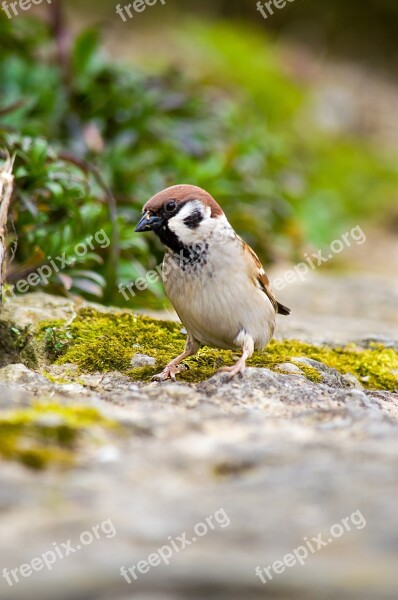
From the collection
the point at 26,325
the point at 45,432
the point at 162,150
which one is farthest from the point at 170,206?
the point at 162,150

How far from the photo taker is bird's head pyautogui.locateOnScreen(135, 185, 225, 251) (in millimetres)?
3609

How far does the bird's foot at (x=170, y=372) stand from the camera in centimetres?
350

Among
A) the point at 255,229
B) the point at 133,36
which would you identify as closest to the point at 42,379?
the point at 255,229

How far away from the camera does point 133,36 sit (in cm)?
1902

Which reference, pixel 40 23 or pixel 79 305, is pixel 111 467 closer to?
pixel 79 305

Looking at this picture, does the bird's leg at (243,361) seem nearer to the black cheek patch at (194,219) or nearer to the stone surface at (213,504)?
the stone surface at (213,504)

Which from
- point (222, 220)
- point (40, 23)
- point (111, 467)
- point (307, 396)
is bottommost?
point (307, 396)

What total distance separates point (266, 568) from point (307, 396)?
140 centimetres

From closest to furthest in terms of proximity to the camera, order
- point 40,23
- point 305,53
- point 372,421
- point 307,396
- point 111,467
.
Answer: point 111,467 < point 372,421 < point 307,396 < point 40,23 < point 305,53

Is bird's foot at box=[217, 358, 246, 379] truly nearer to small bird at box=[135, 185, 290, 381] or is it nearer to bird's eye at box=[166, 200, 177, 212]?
small bird at box=[135, 185, 290, 381]

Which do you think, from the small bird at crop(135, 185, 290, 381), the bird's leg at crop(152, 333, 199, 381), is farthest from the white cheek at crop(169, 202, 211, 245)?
the bird's leg at crop(152, 333, 199, 381)

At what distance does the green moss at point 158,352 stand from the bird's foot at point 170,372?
0.04 m

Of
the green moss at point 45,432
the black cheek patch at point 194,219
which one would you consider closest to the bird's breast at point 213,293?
the black cheek patch at point 194,219

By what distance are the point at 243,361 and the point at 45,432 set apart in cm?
113
